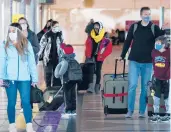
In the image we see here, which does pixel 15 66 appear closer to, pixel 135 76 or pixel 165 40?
pixel 135 76

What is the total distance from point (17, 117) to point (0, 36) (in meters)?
8.59

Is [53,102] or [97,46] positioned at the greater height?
[97,46]

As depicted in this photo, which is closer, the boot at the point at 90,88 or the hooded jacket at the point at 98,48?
the hooded jacket at the point at 98,48

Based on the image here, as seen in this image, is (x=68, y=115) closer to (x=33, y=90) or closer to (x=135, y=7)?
(x=33, y=90)

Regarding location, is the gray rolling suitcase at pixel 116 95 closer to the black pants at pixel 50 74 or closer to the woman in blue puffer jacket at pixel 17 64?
the woman in blue puffer jacket at pixel 17 64

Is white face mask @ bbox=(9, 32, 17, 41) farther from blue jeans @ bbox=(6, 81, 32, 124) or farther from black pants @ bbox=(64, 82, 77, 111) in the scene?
black pants @ bbox=(64, 82, 77, 111)

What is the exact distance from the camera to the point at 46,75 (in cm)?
1291

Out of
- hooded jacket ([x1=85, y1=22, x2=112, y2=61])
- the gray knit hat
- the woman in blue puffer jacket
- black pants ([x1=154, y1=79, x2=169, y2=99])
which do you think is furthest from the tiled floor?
hooded jacket ([x1=85, y1=22, x2=112, y2=61])

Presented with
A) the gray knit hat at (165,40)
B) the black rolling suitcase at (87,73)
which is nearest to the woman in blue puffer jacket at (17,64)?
the gray knit hat at (165,40)

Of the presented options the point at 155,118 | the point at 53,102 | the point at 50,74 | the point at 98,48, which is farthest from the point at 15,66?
the point at 98,48

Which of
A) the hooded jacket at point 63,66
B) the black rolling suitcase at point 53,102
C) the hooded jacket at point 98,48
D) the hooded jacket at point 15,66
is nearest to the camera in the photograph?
the hooded jacket at point 15,66

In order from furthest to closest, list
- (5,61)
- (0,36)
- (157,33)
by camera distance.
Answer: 1. (0,36)
2. (157,33)
3. (5,61)

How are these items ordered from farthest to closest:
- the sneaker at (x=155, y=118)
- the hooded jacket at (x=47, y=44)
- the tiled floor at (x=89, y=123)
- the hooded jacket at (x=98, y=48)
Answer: the hooded jacket at (x=98, y=48), the hooded jacket at (x=47, y=44), the sneaker at (x=155, y=118), the tiled floor at (x=89, y=123)

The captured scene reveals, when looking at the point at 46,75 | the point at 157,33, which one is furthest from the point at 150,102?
the point at 46,75
